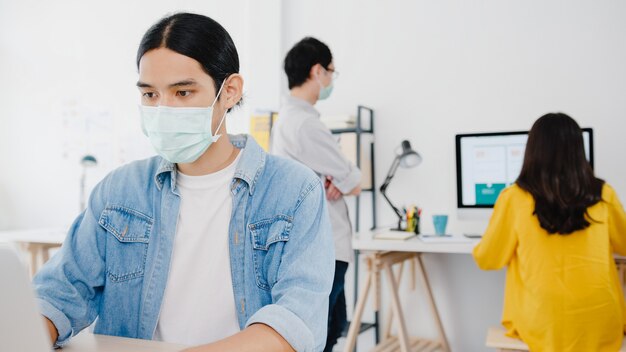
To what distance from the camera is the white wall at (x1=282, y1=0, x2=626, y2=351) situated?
9.21 ft

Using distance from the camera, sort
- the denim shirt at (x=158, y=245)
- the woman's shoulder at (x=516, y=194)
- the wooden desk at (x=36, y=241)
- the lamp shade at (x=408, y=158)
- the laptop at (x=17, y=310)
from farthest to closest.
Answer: the wooden desk at (x=36, y=241), the lamp shade at (x=408, y=158), the woman's shoulder at (x=516, y=194), the denim shirt at (x=158, y=245), the laptop at (x=17, y=310)

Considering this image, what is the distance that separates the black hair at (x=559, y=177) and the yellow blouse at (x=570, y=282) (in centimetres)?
3

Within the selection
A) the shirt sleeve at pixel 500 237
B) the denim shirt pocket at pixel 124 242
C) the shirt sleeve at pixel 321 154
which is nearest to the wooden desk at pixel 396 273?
the shirt sleeve at pixel 500 237

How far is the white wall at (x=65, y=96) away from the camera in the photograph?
4062 millimetres

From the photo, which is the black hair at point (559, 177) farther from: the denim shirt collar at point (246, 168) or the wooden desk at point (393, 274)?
the denim shirt collar at point (246, 168)

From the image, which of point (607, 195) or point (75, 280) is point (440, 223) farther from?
point (75, 280)

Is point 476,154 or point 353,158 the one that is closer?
point 476,154

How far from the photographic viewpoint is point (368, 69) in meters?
3.33

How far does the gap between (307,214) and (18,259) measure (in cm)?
60

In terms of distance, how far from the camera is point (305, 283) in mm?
980

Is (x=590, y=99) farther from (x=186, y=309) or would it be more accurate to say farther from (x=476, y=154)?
(x=186, y=309)

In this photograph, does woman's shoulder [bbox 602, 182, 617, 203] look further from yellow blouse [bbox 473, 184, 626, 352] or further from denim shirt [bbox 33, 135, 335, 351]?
denim shirt [bbox 33, 135, 335, 351]

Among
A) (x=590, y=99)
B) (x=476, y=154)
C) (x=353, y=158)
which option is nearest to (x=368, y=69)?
(x=353, y=158)

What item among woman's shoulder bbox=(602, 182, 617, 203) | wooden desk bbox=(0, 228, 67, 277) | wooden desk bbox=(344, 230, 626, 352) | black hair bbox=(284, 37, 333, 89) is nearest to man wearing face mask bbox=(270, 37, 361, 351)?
black hair bbox=(284, 37, 333, 89)
